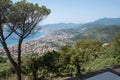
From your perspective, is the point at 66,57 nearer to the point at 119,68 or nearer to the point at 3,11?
the point at 3,11

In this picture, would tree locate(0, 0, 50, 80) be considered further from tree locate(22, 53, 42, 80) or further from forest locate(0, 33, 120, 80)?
forest locate(0, 33, 120, 80)

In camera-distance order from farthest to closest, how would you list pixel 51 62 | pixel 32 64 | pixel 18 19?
1. pixel 51 62
2. pixel 32 64
3. pixel 18 19

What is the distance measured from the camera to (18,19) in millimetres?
14453

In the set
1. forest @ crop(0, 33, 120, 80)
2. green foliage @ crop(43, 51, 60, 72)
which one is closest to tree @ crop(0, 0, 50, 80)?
forest @ crop(0, 33, 120, 80)

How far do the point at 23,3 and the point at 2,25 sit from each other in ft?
5.90

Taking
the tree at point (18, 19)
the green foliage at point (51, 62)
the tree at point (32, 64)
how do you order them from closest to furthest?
1. the tree at point (18, 19)
2. the tree at point (32, 64)
3. the green foliage at point (51, 62)

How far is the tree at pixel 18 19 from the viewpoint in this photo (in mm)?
Answer: 13317

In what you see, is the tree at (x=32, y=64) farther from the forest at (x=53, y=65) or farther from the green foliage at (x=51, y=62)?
the green foliage at (x=51, y=62)

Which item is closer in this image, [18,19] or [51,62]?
[18,19]

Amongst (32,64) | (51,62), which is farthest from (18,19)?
(51,62)

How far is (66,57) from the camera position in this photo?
53.3 ft

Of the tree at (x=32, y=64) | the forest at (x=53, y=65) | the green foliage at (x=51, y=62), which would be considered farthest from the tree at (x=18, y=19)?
the green foliage at (x=51, y=62)

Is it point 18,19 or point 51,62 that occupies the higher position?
point 18,19

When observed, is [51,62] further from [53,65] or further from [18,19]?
[18,19]
